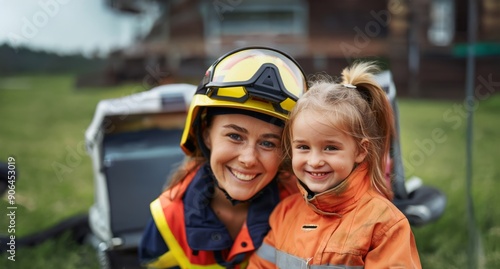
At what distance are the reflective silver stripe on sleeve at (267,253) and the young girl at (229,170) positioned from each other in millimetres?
37

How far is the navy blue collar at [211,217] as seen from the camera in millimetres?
2297

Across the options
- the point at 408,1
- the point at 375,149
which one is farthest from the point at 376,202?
the point at 408,1

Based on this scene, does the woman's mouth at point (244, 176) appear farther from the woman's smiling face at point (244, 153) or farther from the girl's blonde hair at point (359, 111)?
the girl's blonde hair at point (359, 111)

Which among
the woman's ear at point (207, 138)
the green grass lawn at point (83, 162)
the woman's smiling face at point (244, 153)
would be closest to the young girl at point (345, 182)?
the woman's smiling face at point (244, 153)

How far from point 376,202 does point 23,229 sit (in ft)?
10.1

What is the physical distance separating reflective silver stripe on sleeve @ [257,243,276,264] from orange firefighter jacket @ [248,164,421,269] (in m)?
0.07

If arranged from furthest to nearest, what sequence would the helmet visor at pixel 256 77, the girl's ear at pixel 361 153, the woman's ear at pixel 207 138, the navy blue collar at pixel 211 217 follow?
the woman's ear at pixel 207 138, the navy blue collar at pixel 211 217, the helmet visor at pixel 256 77, the girl's ear at pixel 361 153

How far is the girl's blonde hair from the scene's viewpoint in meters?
1.91

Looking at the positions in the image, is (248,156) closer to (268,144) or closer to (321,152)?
(268,144)

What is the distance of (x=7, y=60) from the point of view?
30.0 ft

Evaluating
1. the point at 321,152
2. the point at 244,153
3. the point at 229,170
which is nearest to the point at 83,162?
the point at 229,170

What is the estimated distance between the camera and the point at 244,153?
2.18 m

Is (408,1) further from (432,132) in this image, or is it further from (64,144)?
(64,144)

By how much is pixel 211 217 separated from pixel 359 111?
0.76m
